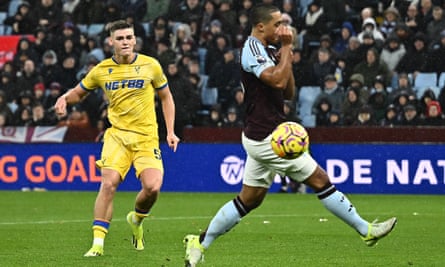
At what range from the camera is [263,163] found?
8.98 m

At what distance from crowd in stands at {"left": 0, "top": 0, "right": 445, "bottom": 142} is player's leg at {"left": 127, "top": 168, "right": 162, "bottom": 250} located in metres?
10.6

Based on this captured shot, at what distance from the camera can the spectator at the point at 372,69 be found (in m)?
22.1

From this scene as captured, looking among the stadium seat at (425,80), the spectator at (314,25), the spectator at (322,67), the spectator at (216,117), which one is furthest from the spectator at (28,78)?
the stadium seat at (425,80)

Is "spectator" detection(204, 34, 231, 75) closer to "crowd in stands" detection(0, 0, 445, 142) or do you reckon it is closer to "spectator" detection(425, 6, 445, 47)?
"crowd in stands" detection(0, 0, 445, 142)

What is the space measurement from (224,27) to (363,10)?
307 centimetres

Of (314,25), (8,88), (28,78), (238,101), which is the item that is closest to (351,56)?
(314,25)

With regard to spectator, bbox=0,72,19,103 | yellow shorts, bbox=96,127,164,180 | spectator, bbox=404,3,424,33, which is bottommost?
spectator, bbox=0,72,19,103

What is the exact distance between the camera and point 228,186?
2094 centimetres

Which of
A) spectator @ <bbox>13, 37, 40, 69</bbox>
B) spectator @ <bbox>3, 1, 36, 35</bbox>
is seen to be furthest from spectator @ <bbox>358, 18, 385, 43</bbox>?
spectator @ <bbox>3, 1, 36, 35</bbox>

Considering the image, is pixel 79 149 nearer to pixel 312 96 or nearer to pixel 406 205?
pixel 312 96

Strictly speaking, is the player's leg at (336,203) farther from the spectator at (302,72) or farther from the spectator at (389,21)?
the spectator at (389,21)

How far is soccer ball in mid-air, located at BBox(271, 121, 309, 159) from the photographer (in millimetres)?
8719

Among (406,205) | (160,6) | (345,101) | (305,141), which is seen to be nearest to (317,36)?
(345,101)

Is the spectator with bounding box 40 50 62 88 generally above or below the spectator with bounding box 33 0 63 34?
below
